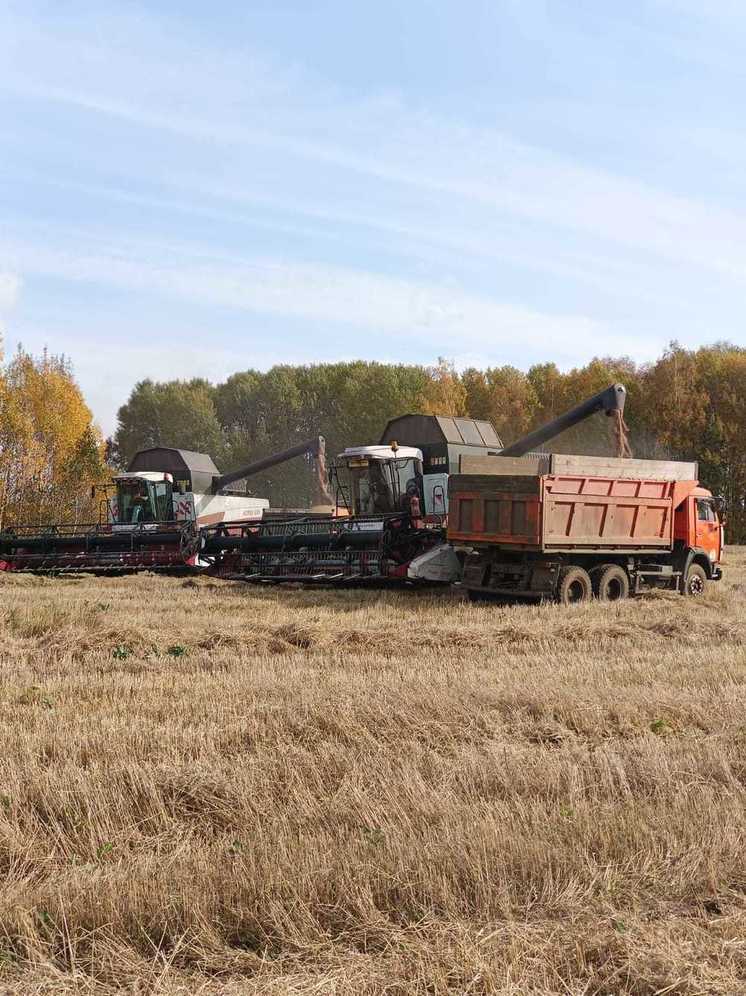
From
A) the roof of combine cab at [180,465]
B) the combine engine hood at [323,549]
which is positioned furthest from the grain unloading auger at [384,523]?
the roof of combine cab at [180,465]

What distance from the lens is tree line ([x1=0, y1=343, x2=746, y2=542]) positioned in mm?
36781


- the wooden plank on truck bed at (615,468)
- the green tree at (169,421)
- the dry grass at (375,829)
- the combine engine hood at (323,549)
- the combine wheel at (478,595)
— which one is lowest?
the combine wheel at (478,595)

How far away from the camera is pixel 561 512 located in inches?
559

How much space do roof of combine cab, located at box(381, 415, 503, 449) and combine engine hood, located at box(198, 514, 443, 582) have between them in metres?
4.05

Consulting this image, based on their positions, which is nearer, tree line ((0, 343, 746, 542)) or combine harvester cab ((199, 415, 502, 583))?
combine harvester cab ((199, 415, 502, 583))

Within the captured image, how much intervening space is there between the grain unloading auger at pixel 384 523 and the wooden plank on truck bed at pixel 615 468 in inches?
75.9

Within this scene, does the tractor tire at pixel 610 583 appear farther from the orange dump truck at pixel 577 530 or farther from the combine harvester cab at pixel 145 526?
the combine harvester cab at pixel 145 526

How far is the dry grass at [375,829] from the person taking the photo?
124 inches

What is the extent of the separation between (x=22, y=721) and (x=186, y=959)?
11.1 feet

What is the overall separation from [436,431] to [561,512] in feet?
22.7

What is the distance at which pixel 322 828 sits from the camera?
4.15 meters

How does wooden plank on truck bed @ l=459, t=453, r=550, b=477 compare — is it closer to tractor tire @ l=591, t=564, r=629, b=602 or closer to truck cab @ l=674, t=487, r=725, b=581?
truck cab @ l=674, t=487, r=725, b=581

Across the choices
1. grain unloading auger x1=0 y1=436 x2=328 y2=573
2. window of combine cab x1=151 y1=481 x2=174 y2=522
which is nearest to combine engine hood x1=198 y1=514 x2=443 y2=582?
grain unloading auger x1=0 y1=436 x2=328 y2=573

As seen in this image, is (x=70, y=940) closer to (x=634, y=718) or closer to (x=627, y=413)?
(x=634, y=718)
